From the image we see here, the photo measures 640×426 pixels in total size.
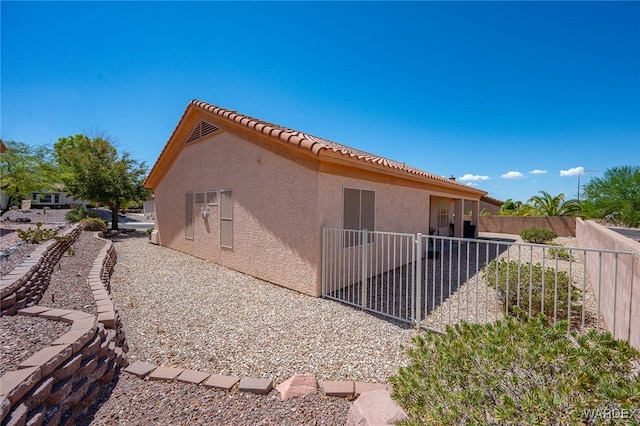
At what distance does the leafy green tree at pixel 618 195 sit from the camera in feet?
45.8

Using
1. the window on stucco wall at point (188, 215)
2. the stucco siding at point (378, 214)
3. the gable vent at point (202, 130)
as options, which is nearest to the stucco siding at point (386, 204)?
the stucco siding at point (378, 214)

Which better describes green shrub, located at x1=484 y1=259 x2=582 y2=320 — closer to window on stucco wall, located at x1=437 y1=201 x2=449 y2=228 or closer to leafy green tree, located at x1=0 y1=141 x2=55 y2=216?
window on stucco wall, located at x1=437 y1=201 x2=449 y2=228

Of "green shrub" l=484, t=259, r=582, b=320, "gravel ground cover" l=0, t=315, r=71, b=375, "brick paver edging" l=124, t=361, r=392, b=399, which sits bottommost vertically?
"brick paver edging" l=124, t=361, r=392, b=399

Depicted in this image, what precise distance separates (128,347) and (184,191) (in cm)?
896

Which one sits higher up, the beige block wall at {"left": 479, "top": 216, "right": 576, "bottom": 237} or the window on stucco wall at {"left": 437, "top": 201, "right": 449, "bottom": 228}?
the window on stucco wall at {"left": 437, "top": 201, "right": 449, "bottom": 228}

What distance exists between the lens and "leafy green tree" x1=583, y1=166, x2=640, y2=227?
550 inches

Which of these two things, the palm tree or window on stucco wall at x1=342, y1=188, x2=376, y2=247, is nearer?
window on stucco wall at x1=342, y1=188, x2=376, y2=247

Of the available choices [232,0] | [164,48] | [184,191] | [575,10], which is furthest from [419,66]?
[184,191]

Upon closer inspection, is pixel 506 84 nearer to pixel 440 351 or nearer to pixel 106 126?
pixel 440 351

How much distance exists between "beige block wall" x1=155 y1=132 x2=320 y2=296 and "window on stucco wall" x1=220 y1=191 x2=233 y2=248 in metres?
0.23

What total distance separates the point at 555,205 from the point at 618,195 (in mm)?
12346

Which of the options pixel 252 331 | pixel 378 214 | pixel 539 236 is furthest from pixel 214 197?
pixel 539 236

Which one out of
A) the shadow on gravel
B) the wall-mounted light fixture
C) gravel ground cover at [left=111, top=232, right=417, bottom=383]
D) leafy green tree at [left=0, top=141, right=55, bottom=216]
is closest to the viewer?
the shadow on gravel

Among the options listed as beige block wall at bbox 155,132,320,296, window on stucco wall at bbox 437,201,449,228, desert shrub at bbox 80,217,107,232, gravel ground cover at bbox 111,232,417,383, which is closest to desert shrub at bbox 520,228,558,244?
window on stucco wall at bbox 437,201,449,228
